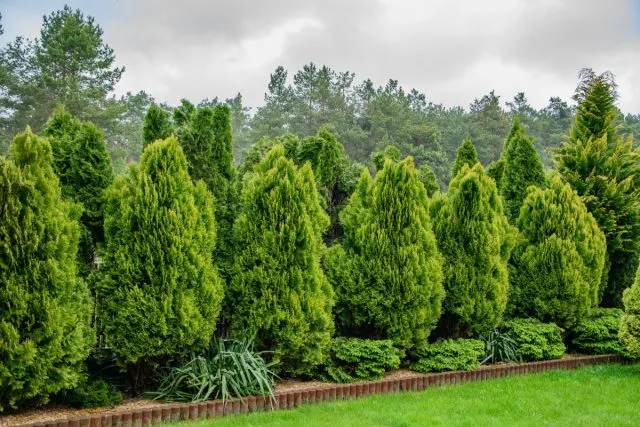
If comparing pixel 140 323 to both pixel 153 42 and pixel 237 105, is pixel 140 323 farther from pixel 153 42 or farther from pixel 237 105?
pixel 237 105

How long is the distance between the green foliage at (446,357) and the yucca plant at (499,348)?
66 cm

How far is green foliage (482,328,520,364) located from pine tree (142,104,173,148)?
5449mm

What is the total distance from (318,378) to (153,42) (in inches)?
443

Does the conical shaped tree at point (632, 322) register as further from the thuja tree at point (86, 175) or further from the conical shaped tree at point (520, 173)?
the thuja tree at point (86, 175)

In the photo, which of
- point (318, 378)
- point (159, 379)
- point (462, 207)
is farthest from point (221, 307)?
point (462, 207)

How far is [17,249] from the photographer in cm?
457

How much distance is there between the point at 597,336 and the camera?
880 centimetres

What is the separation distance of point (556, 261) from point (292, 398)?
5114mm

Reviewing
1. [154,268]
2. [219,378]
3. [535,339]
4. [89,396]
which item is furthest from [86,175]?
[535,339]

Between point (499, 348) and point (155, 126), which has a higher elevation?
point (155, 126)

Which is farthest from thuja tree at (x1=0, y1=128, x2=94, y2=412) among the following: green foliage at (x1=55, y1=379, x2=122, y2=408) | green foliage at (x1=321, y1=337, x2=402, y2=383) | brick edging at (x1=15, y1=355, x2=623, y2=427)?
green foliage at (x1=321, y1=337, x2=402, y2=383)

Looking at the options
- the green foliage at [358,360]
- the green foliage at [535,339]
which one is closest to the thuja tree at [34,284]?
the green foliage at [358,360]

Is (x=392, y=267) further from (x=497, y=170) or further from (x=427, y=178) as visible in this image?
(x=497, y=170)

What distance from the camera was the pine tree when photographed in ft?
21.0
